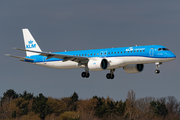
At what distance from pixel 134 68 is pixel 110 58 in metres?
6.40

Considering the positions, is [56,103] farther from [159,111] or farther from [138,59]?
[138,59]

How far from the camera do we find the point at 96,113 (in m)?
125

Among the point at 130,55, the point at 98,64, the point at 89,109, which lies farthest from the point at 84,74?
the point at 89,109

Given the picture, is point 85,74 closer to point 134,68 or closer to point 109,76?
point 109,76

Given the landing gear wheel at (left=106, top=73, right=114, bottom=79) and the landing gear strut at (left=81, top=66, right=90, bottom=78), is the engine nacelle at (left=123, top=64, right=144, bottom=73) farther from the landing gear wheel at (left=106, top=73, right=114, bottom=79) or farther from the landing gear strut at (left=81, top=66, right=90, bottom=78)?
the landing gear strut at (left=81, top=66, right=90, bottom=78)

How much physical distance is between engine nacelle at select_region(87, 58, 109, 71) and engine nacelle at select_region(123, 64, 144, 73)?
6512 millimetres

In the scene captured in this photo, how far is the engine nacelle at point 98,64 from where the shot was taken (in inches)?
2505

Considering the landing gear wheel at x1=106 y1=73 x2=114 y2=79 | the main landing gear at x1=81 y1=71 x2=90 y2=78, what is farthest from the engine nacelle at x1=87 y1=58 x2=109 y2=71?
the landing gear wheel at x1=106 y1=73 x2=114 y2=79

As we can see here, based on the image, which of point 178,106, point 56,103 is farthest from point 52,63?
point 178,106

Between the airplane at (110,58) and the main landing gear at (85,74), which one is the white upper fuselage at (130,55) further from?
the main landing gear at (85,74)

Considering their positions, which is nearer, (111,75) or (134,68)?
(134,68)

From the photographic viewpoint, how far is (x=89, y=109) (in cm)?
13275

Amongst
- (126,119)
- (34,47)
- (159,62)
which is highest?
(34,47)

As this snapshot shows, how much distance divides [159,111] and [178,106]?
557 inches
